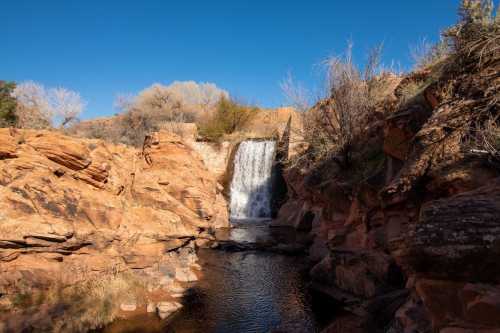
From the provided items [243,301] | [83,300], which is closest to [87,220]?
[83,300]

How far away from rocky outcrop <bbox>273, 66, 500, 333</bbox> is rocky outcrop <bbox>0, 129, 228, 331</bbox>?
4.45m

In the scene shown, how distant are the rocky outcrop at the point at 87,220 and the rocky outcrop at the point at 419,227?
175 inches

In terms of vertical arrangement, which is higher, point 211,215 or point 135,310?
point 211,215

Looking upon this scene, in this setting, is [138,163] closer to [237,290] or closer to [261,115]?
[237,290]

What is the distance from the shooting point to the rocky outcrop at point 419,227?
290 cm

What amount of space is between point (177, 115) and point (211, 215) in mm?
29643

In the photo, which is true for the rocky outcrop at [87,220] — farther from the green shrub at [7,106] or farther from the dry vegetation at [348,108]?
the green shrub at [7,106]

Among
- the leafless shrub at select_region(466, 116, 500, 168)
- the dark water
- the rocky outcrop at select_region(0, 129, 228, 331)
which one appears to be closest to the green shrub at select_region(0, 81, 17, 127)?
the rocky outcrop at select_region(0, 129, 228, 331)

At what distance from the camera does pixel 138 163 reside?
33.6 feet

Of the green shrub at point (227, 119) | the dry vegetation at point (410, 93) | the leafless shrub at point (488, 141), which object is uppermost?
the green shrub at point (227, 119)

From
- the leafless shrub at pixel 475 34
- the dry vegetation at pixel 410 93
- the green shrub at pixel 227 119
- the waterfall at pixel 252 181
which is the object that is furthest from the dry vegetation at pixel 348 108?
the green shrub at pixel 227 119

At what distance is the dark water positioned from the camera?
6668 mm

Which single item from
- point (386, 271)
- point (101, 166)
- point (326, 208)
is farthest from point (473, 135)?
point (101, 166)

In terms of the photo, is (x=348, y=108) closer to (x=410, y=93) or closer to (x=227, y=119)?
(x=410, y=93)
